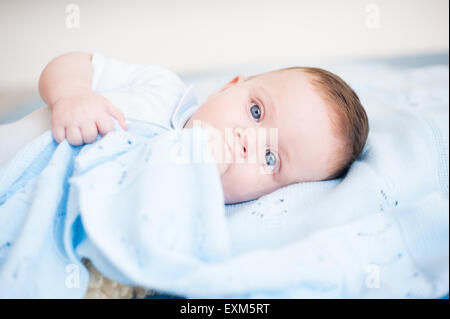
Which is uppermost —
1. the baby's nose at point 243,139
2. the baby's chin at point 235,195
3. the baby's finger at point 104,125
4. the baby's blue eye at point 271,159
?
the baby's finger at point 104,125

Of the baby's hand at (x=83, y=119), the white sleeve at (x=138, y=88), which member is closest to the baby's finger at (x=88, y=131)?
the baby's hand at (x=83, y=119)

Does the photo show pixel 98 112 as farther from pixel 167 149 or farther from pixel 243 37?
pixel 243 37

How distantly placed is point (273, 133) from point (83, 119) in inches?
15.9

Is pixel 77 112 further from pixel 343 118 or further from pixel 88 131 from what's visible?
pixel 343 118

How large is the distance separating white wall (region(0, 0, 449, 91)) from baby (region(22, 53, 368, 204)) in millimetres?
1233

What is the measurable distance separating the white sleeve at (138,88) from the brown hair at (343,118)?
357 millimetres

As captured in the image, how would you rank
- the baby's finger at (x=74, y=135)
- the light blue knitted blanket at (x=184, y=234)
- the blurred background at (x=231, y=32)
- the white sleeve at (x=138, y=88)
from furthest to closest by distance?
the blurred background at (x=231, y=32)
the white sleeve at (x=138, y=88)
the baby's finger at (x=74, y=135)
the light blue knitted blanket at (x=184, y=234)

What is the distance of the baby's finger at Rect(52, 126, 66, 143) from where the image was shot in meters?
0.78

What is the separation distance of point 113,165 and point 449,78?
4.88ft

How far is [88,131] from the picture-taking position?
2.50 feet

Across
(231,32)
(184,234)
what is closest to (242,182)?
(184,234)

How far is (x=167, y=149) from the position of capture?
0.61 metres

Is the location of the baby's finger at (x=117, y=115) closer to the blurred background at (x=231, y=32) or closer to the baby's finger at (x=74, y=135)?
the baby's finger at (x=74, y=135)

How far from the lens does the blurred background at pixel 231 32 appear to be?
1929 millimetres
